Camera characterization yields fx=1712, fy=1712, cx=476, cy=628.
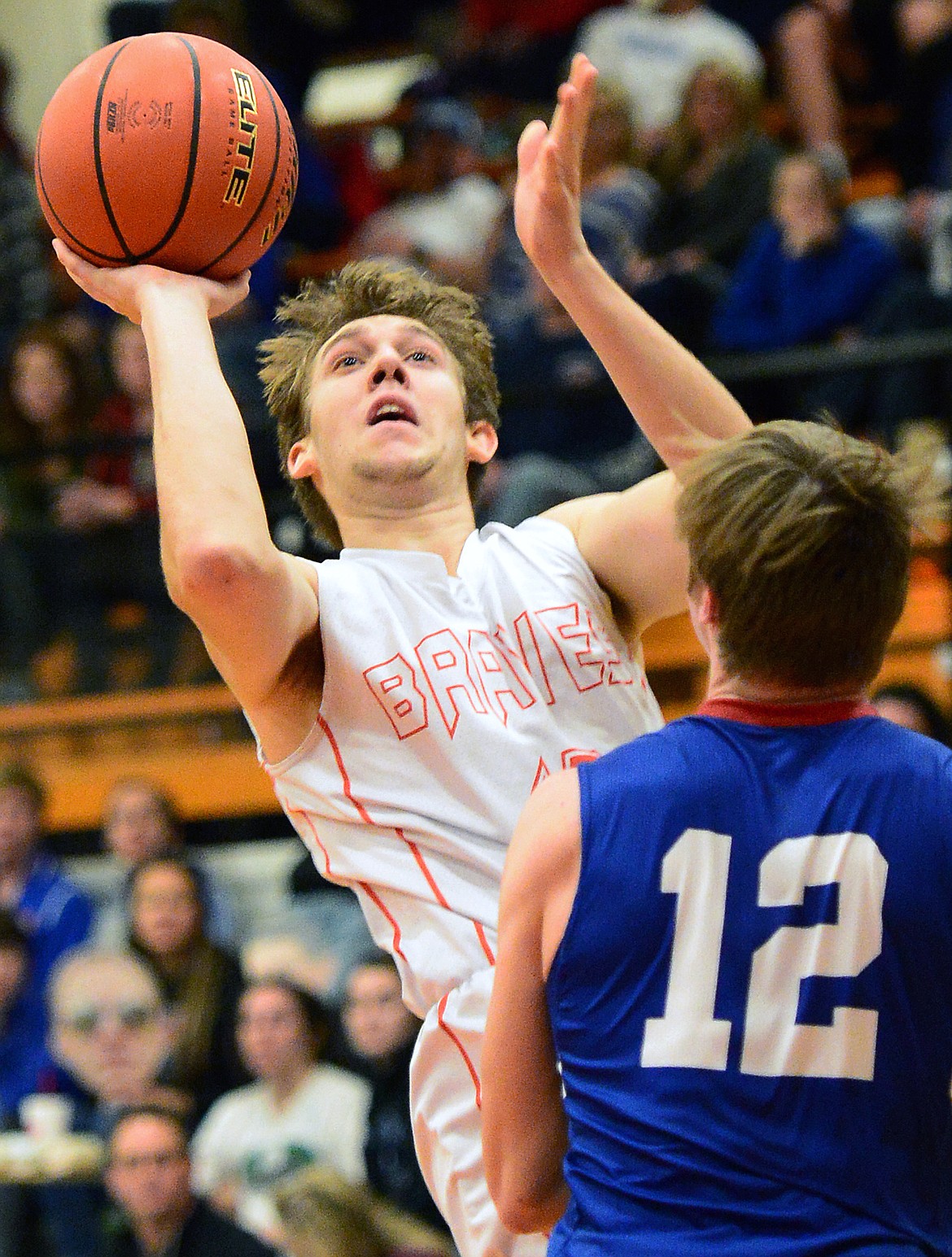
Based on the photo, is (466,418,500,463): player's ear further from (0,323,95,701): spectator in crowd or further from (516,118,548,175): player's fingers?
(0,323,95,701): spectator in crowd

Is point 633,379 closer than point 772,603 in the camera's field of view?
No

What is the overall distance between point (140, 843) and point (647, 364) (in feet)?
13.4

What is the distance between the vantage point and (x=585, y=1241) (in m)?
1.73

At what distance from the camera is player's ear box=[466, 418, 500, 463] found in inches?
109

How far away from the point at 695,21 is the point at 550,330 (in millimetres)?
2352

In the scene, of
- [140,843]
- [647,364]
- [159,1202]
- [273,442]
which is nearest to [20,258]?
[273,442]

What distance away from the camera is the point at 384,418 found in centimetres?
259

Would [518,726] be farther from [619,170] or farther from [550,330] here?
[619,170]

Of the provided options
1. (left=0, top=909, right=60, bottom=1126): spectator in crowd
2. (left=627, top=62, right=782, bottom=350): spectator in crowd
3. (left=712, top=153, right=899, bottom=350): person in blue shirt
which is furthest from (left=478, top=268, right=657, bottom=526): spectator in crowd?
(left=0, top=909, right=60, bottom=1126): spectator in crowd

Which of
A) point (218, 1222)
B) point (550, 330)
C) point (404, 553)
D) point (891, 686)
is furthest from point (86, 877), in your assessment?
point (404, 553)

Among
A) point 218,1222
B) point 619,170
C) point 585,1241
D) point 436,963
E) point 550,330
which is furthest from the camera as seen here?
point 619,170

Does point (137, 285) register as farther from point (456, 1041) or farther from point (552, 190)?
point (456, 1041)

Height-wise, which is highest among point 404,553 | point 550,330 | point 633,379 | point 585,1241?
point 633,379

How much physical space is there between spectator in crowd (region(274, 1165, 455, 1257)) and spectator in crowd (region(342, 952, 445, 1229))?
0.97ft
